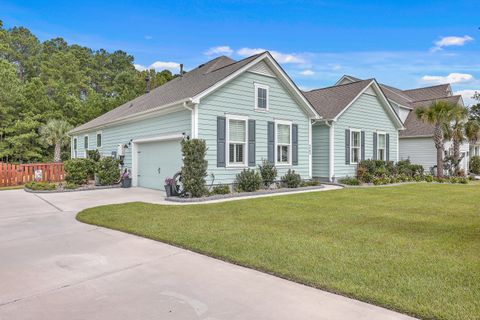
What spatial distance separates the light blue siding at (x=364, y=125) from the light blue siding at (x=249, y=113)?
6.99ft

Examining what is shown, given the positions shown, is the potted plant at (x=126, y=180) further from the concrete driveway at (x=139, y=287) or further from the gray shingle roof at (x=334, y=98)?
the gray shingle roof at (x=334, y=98)

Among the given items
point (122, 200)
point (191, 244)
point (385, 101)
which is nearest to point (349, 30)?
point (385, 101)

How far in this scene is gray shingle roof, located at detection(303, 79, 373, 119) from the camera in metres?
16.2

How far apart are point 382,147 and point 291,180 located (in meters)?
7.77

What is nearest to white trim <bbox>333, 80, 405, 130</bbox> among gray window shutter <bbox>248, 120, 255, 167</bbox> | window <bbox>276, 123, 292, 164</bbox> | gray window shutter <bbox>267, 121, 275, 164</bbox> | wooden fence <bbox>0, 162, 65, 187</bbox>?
window <bbox>276, 123, 292, 164</bbox>

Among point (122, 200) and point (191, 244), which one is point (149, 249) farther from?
point (122, 200)

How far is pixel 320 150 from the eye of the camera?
16.4 metres

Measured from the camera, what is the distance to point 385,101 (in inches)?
714

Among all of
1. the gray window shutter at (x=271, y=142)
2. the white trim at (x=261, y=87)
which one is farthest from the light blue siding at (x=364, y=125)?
the white trim at (x=261, y=87)

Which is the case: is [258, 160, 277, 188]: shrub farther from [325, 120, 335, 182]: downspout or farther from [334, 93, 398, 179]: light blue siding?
[334, 93, 398, 179]: light blue siding

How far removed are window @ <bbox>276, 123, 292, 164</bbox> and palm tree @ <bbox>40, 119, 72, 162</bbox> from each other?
A: 63.1 ft

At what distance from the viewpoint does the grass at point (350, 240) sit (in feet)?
11.3

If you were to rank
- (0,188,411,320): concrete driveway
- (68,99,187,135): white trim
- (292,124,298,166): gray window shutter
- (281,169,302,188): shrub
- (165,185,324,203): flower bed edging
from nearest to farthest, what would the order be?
1. (0,188,411,320): concrete driveway
2. (165,185,324,203): flower bed edging
3. (68,99,187,135): white trim
4. (281,169,302,188): shrub
5. (292,124,298,166): gray window shutter

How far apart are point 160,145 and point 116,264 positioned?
970 cm
